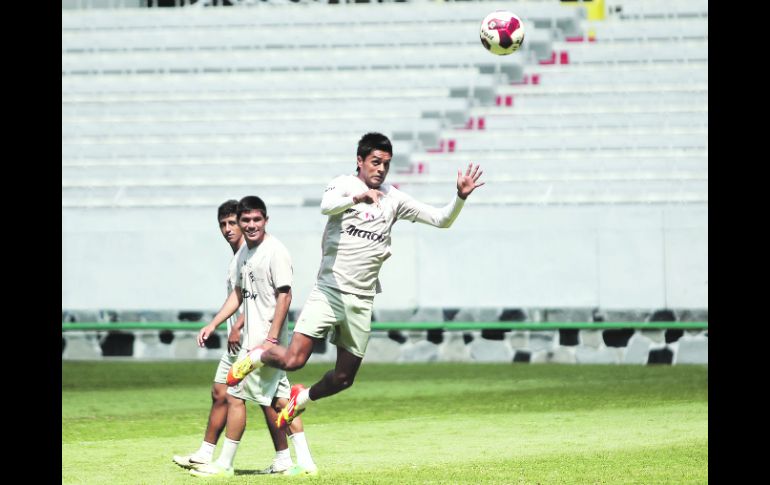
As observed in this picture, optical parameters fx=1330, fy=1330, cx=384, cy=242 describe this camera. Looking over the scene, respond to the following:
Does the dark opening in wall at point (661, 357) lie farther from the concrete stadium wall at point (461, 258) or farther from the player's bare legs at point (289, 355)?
the player's bare legs at point (289, 355)

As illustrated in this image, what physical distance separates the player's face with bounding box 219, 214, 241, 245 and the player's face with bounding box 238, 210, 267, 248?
18.7 inches

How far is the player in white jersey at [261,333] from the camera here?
8602 millimetres

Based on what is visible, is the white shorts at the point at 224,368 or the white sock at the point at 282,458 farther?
the white shorts at the point at 224,368

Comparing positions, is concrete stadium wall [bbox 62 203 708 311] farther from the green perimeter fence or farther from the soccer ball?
the soccer ball

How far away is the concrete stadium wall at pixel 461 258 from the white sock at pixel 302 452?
9295 mm

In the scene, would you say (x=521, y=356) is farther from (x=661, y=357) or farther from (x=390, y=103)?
(x=390, y=103)

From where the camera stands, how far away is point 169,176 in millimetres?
20859

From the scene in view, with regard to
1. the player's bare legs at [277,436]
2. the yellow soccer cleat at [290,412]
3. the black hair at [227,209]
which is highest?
the black hair at [227,209]

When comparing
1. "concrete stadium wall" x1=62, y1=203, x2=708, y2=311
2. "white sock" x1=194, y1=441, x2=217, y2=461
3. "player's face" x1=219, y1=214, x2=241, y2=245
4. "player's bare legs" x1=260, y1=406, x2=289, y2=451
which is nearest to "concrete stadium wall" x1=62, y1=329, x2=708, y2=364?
"concrete stadium wall" x1=62, y1=203, x2=708, y2=311

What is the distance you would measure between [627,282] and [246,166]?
6428 mm

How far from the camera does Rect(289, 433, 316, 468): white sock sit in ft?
28.3

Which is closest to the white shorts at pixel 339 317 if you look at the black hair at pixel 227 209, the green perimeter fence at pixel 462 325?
the black hair at pixel 227 209
